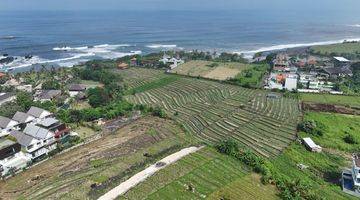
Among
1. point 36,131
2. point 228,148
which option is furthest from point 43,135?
point 228,148

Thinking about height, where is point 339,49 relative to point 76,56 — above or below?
above

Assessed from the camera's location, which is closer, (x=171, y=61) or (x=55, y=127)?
(x=55, y=127)

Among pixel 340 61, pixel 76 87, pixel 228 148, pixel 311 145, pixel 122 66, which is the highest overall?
pixel 228 148

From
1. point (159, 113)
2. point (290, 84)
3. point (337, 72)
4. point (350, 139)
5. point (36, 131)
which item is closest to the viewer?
point (36, 131)

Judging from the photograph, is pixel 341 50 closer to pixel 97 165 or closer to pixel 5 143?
pixel 97 165

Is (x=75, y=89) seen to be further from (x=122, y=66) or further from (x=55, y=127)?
(x=122, y=66)

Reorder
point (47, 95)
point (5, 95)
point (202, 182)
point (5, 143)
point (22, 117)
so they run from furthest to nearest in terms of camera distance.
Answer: point (47, 95), point (5, 95), point (22, 117), point (5, 143), point (202, 182)

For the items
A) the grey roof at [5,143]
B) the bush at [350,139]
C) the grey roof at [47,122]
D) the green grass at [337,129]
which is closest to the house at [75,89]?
the grey roof at [47,122]
